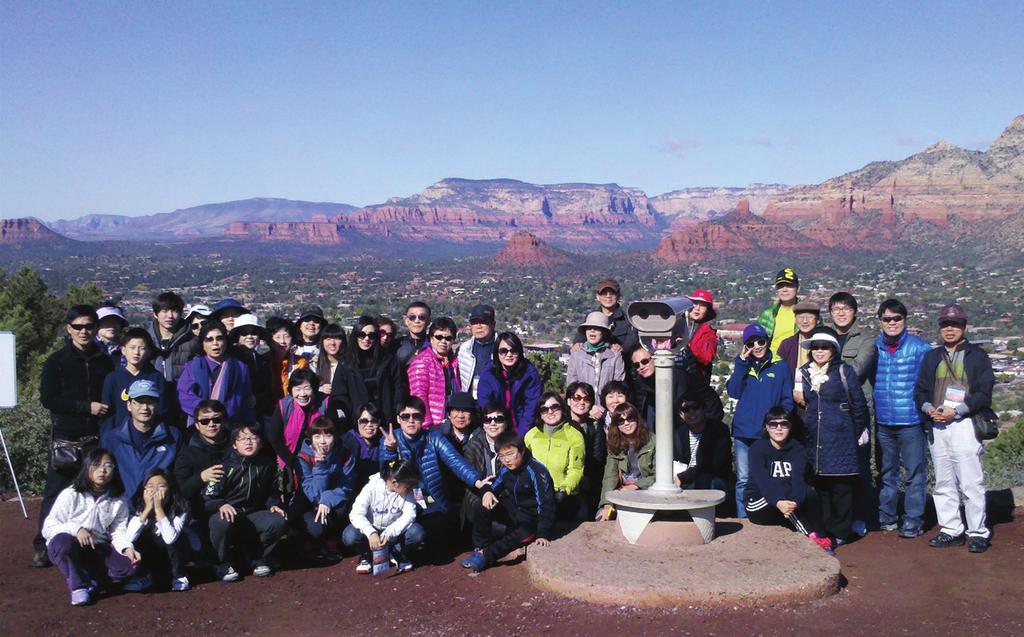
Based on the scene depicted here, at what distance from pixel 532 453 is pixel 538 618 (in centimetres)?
189

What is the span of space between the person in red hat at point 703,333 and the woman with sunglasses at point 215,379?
3.93 metres

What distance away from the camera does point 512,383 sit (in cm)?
875

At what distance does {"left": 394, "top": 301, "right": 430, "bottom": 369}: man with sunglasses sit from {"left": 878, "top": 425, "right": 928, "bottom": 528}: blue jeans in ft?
13.5

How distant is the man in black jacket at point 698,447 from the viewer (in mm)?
8422

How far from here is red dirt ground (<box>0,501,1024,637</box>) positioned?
6332mm

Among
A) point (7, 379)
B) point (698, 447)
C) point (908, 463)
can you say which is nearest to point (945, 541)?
point (908, 463)

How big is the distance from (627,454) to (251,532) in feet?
10.2

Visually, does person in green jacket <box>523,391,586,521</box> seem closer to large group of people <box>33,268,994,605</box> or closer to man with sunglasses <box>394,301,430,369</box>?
large group of people <box>33,268,994,605</box>

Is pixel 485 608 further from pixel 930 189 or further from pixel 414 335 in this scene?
pixel 930 189

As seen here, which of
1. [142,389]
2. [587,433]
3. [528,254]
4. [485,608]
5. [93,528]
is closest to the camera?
[485,608]

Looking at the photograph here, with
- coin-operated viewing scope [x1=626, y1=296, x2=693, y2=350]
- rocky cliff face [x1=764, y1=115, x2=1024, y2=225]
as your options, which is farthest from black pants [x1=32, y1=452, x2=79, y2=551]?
rocky cliff face [x1=764, y1=115, x2=1024, y2=225]

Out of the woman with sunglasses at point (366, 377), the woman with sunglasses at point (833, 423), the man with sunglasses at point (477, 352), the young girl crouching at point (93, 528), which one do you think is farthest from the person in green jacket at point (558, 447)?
the young girl crouching at point (93, 528)

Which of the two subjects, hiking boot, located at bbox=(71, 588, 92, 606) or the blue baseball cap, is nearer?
hiking boot, located at bbox=(71, 588, 92, 606)

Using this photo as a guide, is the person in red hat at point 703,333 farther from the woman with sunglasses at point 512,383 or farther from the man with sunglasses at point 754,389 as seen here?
the woman with sunglasses at point 512,383
